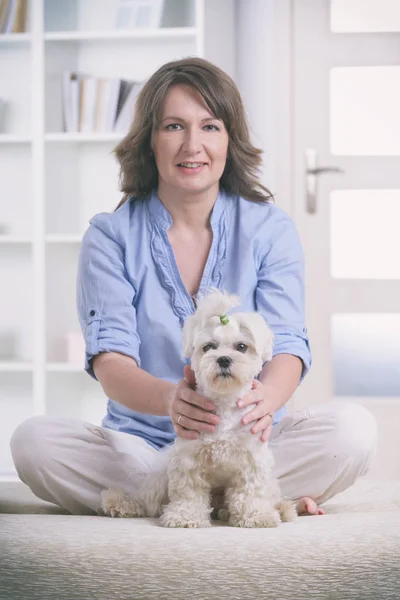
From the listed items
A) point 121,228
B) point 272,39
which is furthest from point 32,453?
point 272,39

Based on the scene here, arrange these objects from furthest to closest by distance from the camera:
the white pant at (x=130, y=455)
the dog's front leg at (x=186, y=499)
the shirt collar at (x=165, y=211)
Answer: the shirt collar at (x=165, y=211) → the white pant at (x=130, y=455) → the dog's front leg at (x=186, y=499)

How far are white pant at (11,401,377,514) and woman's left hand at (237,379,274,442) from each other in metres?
0.29

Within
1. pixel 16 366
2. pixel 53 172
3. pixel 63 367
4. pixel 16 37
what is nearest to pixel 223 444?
pixel 63 367

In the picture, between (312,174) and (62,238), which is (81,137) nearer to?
(62,238)

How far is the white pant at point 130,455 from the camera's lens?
1.64m

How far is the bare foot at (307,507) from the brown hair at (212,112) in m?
0.64

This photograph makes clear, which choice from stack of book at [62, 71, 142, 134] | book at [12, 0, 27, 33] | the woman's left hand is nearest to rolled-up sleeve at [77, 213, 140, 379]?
the woman's left hand

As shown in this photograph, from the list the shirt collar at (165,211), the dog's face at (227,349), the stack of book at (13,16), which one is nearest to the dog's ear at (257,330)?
the dog's face at (227,349)

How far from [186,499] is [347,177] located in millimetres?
2309

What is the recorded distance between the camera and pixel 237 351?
1.31 m

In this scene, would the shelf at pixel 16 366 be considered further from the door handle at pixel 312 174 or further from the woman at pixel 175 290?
the woman at pixel 175 290

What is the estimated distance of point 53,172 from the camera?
11.6 ft

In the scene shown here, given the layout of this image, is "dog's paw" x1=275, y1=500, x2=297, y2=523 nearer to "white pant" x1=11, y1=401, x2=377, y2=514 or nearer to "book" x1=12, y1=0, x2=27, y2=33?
"white pant" x1=11, y1=401, x2=377, y2=514

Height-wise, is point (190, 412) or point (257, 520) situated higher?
point (190, 412)
